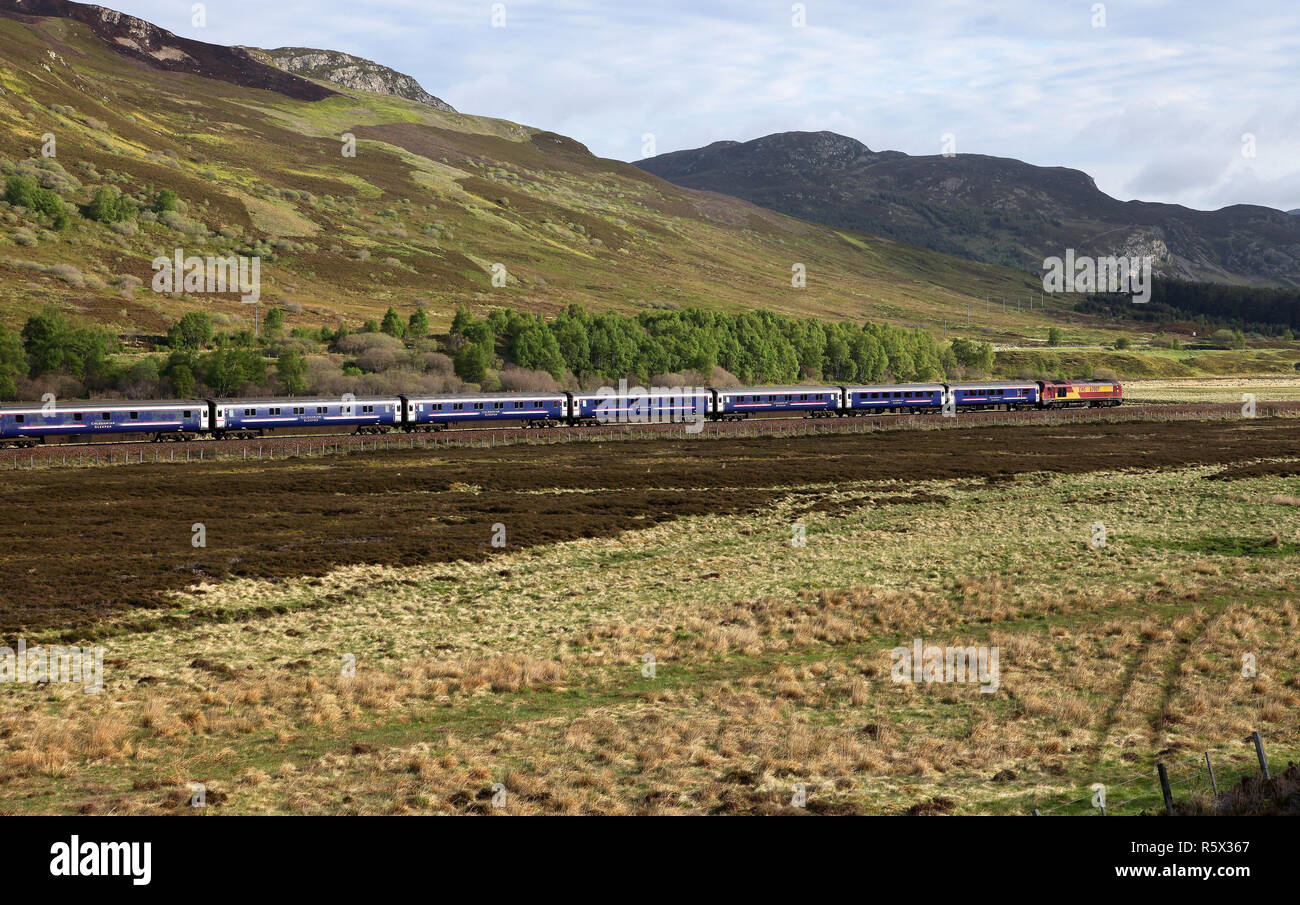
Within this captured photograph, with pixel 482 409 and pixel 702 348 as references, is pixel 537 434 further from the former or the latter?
pixel 702 348

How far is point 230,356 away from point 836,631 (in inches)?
3327

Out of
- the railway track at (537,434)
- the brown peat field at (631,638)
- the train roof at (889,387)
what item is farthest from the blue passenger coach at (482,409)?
the train roof at (889,387)

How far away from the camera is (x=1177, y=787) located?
52.6 feet

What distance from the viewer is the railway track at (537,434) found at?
6775 cm

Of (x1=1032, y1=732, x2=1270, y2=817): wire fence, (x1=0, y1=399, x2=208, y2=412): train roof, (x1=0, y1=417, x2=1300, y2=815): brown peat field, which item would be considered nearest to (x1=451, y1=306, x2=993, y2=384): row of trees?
(x1=0, y1=399, x2=208, y2=412): train roof

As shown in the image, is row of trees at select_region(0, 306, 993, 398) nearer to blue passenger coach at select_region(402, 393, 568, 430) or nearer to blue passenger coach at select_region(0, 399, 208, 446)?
blue passenger coach at select_region(0, 399, 208, 446)

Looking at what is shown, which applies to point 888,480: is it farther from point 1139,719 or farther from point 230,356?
point 230,356

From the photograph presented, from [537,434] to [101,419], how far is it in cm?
3283

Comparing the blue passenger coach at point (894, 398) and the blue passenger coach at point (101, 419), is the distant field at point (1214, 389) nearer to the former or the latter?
the blue passenger coach at point (894, 398)

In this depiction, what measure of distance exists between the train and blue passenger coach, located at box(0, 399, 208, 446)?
7 centimetres

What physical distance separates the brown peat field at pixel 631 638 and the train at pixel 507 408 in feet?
41.4

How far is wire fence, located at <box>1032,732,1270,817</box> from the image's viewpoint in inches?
565
